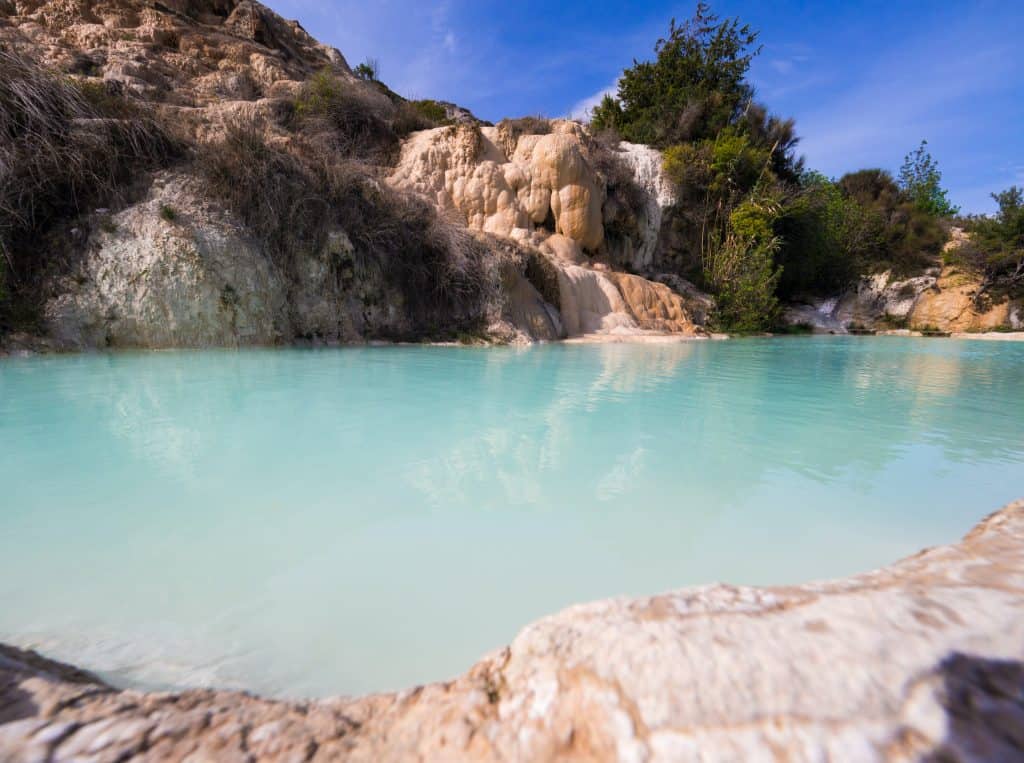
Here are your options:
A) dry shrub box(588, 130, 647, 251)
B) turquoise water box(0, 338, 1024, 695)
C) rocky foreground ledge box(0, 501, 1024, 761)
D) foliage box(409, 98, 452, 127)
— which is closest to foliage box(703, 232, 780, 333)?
dry shrub box(588, 130, 647, 251)

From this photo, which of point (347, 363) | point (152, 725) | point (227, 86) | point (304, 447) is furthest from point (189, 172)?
point (152, 725)

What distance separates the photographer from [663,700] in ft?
2.07

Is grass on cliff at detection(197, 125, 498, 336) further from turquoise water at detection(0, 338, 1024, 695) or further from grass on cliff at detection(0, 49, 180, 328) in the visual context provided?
turquoise water at detection(0, 338, 1024, 695)

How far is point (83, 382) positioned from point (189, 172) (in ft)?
15.7

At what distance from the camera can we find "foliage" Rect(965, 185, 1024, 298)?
15.3 meters

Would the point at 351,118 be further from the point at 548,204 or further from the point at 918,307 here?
the point at 918,307

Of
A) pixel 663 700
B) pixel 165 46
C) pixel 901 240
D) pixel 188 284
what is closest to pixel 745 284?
pixel 901 240

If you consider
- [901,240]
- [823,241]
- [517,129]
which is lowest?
[823,241]

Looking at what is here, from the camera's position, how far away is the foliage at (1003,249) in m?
15.3

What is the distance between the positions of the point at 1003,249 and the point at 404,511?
22.1 m

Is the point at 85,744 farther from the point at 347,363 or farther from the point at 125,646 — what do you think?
the point at 347,363

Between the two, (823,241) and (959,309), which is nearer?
(959,309)

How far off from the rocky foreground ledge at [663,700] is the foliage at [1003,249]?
21.6 metres

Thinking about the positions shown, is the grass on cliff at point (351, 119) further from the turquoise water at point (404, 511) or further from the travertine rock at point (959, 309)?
the travertine rock at point (959, 309)
